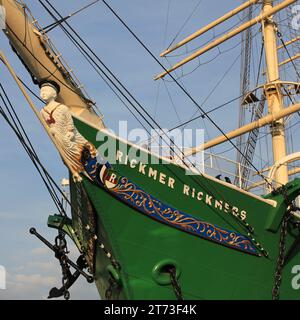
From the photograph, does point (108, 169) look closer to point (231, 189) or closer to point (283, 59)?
point (231, 189)

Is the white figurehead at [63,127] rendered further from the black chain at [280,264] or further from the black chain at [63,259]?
the black chain at [280,264]

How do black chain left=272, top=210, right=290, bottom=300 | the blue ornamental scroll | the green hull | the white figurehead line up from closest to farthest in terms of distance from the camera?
the white figurehead < the blue ornamental scroll < the green hull < black chain left=272, top=210, right=290, bottom=300

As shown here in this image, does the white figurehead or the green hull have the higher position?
the white figurehead

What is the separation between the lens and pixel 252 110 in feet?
56.4

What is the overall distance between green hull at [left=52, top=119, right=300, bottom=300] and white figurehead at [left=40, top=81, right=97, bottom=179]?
0.71 feet

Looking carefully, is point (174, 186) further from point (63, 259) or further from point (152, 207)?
point (63, 259)

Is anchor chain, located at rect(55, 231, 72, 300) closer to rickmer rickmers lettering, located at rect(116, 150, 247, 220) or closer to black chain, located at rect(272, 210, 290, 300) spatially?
rickmer rickmers lettering, located at rect(116, 150, 247, 220)

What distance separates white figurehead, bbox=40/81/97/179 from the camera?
311 inches

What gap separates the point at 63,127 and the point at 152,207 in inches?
74.9

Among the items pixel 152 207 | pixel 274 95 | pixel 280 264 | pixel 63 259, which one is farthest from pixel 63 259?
pixel 274 95

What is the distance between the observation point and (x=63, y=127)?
7.91 metres

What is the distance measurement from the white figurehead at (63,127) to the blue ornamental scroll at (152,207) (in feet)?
0.72

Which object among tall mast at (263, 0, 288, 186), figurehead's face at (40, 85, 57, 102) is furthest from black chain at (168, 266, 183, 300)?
tall mast at (263, 0, 288, 186)

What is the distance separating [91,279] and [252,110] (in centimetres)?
942
